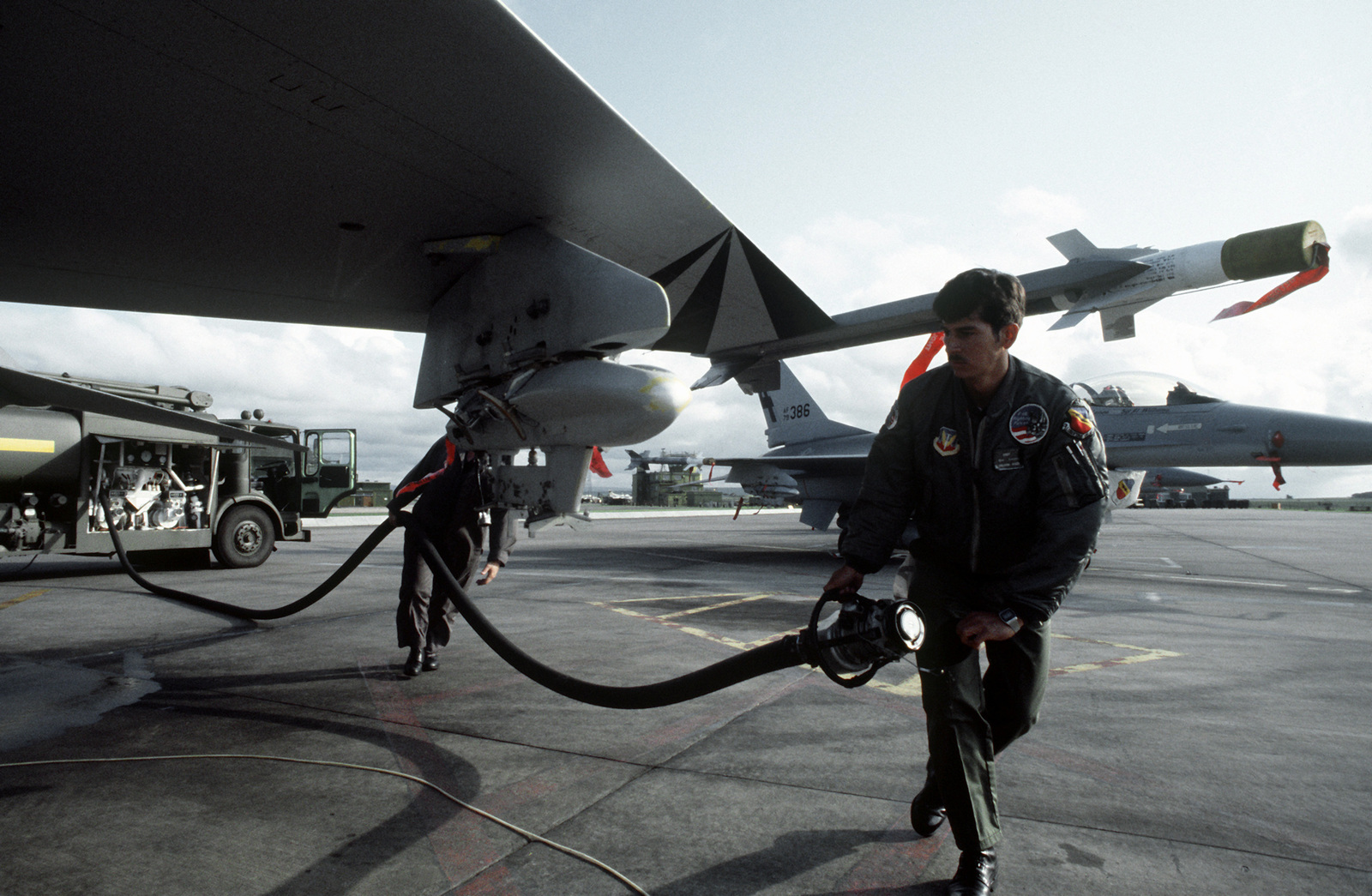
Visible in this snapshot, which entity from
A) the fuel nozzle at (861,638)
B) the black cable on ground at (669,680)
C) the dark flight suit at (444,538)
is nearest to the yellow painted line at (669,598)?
the dark flight suit at (444,538)

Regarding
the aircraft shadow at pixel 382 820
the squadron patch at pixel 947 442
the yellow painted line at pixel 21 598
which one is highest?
the squadron patch at pixel 947 442

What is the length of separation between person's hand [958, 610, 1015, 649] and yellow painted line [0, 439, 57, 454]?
10.4 m

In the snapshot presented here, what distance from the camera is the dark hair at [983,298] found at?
6.80ft

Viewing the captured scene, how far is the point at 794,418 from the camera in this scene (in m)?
17.8

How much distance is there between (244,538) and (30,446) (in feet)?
9.13

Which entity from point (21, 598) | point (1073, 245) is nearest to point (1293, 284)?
point (1073, 245)

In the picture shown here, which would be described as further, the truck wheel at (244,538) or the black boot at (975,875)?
the truck wheel at (244,538)

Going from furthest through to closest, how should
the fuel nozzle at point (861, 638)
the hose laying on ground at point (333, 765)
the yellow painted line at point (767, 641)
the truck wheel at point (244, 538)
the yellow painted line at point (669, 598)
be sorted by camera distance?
the truck wheel at point (244, 538) → the yellow painted line at point (669, 598) → the yellow painted line at point (767, 641) → the hose laying on ground at point (333, 765) → the fuel nozzle at point (861, 638)

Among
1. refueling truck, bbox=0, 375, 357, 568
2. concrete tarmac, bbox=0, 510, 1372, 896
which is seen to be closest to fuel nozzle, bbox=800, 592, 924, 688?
concrete tarmac, bbox=0, 510, 1372, 896

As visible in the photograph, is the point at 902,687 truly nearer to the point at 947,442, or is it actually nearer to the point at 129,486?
the point at 947,442

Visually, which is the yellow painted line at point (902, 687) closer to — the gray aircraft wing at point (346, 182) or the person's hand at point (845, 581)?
the person's hand at point (845, 581)

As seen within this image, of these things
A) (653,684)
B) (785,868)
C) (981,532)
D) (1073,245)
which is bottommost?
(785,868)

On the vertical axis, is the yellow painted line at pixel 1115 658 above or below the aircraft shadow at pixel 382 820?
below

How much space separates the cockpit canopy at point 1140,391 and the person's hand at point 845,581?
11319 mm
